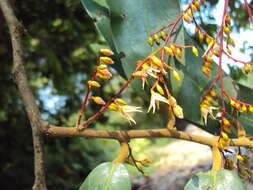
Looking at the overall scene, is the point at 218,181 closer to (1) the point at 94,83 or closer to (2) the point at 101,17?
(1) the point at 94,83

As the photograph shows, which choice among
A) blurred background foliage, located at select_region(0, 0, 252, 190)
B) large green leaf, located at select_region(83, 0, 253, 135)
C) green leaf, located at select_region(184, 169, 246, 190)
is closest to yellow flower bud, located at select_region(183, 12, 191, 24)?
Answer: large green leaf, located at select_region(83, 0, 253, 135)

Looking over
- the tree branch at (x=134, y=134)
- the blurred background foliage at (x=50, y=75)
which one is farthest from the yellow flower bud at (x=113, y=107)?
the blurred background foliage at (x=50, y=75)

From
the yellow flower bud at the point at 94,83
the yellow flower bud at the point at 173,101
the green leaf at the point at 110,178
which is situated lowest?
the green leaf at the point at 110,178

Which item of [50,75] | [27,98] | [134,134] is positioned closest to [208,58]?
[134,134]

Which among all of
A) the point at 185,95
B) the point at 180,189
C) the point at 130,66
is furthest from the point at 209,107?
the point at 180,189

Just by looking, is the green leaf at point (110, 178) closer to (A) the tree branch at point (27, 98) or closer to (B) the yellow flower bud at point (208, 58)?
(A) the tree branch at point (27, 98)

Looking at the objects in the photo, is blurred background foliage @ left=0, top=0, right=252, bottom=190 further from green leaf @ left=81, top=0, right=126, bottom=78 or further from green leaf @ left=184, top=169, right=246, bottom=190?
green leaf @ left=184, top=169, right=246, bottom=190
